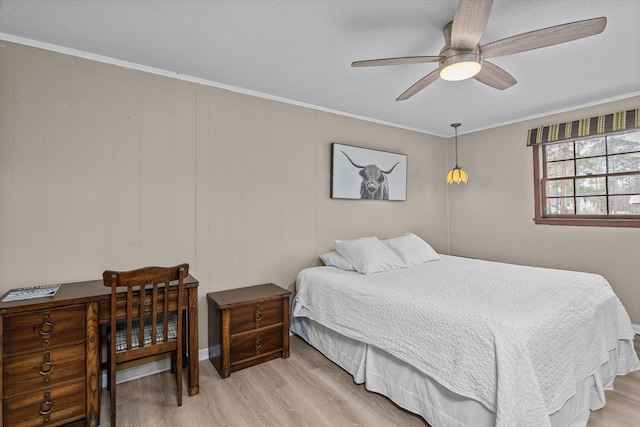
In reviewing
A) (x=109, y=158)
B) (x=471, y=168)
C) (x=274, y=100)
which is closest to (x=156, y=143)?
(x=109, y=158)

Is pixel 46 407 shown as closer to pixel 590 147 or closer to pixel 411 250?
pixel 411 250

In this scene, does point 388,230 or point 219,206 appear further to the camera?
point 388,230

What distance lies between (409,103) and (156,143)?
257 centimetres

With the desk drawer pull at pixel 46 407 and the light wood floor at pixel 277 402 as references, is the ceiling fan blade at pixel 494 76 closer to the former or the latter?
the light wood floor at pixel 277 402

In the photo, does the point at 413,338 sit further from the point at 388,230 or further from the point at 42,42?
the point at 42,42

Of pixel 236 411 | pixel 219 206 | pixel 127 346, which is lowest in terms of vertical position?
pixel 236 411

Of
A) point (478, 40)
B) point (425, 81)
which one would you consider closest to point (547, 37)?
point (478, 40)

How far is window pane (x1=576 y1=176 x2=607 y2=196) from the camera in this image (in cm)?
340

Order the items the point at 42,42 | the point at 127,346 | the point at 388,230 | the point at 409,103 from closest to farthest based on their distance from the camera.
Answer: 1. the point at 127,346
2. the point at 42,42
3. the point at 409,103
4. the point at 388,230

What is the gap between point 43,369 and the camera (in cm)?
174

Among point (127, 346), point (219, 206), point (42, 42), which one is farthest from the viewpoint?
point (219, 206)

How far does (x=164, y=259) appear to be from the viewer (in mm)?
2574

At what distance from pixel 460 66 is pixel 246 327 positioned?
242 centimetres

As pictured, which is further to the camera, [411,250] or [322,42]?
[411,250]
